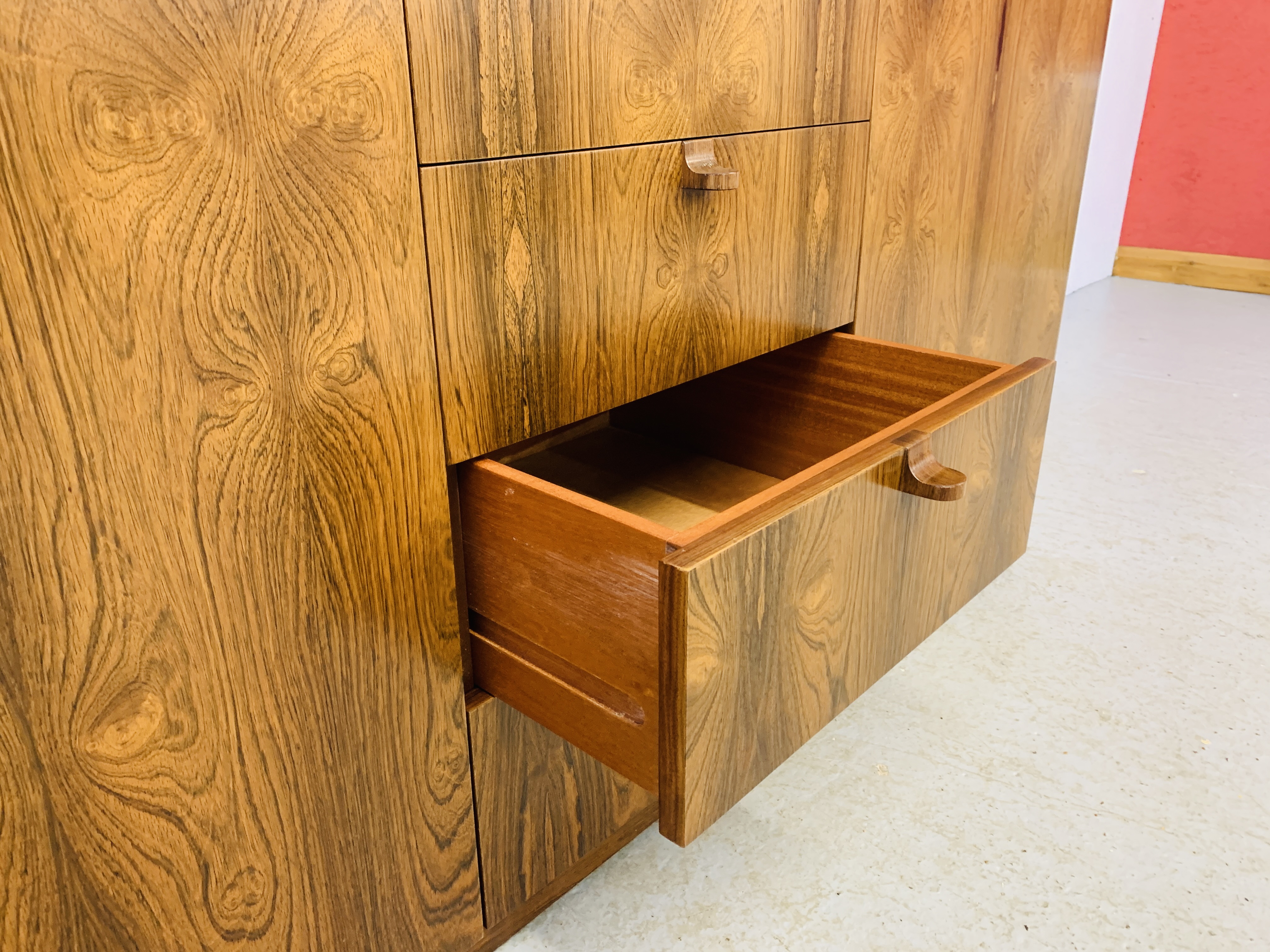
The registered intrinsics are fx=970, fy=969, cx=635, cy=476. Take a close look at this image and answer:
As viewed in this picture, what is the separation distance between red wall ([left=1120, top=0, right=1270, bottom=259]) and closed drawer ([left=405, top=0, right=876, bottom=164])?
101 inches

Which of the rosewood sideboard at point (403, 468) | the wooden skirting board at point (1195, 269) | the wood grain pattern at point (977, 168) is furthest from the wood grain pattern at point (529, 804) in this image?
the wooden skirting board at point (1195, 269)

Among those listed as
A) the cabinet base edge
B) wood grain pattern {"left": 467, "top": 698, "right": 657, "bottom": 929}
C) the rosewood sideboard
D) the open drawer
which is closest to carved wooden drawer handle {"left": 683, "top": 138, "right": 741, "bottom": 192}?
the rosewood sideboard

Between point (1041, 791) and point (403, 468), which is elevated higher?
point (403, 468)

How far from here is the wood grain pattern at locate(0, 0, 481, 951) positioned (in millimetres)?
428

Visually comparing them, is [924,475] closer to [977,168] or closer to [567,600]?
[567,600]

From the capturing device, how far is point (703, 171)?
704 millimetres

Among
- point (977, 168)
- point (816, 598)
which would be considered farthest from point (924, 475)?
point (977, 168)

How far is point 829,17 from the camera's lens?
805 millimetres

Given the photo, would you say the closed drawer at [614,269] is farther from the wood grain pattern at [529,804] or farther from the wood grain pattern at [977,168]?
the wood grain pattern at [529,804]

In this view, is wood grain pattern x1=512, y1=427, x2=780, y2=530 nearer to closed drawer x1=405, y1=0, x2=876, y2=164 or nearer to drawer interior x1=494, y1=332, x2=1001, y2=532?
drawer interior x1=494, y1=332, x2=1001, y2=532

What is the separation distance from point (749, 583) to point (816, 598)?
8cm

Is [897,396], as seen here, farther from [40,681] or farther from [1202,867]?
[40,681]

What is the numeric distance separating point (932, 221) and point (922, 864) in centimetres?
66

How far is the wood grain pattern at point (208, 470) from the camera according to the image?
43cm
